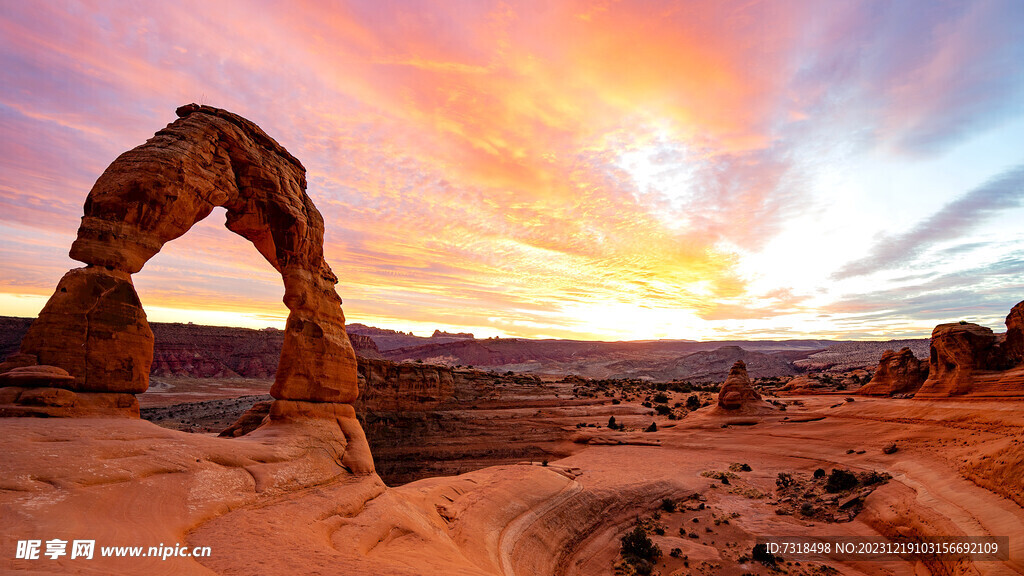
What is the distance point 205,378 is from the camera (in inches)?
3105

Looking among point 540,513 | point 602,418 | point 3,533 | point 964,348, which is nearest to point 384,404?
point 602,418

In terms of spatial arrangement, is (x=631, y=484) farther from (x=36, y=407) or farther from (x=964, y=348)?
(x=964, y=348)

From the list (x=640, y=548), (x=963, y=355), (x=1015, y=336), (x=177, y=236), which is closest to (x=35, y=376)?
(x=177, y=236)

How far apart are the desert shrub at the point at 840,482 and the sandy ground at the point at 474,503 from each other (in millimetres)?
1610

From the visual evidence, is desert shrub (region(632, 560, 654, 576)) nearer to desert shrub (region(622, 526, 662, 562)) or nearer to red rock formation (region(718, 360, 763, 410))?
desert shrub (region(622, 526, 662, 562))

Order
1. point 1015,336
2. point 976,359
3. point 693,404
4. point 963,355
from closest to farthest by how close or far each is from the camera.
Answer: point 1015,336
point 976,359
point 963,355
point 693,404

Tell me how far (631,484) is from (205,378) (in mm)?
85784

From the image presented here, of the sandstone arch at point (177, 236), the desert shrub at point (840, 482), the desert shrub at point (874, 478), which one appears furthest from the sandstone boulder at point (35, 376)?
the desert shrub at point (874, 478)

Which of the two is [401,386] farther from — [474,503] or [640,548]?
[640,548]

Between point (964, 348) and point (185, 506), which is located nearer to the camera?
point (185, 506)

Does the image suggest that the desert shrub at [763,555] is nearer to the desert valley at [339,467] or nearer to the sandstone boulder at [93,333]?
the desert valley at [339,467]

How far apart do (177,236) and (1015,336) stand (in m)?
37.3

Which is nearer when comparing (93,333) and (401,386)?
(93,333)

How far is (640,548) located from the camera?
13.4m
